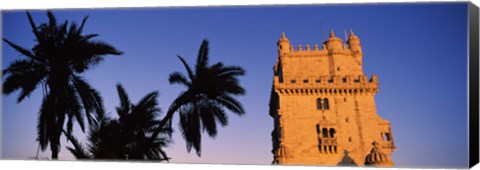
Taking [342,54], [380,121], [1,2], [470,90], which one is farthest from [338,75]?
[1,2]

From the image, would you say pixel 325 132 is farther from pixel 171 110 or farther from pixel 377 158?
pixel 171 110

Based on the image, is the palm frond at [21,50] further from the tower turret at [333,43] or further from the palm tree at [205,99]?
the tower turret at [333,43]

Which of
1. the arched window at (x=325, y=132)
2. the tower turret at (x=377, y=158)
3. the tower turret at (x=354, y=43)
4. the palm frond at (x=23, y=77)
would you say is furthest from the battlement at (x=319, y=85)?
the palm frond at (x=23, y=77)

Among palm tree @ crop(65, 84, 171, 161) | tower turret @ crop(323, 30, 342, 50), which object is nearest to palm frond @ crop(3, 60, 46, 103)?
palm tree @ crop(65, 84, 171, 161)

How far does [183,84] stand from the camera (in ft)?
68.8

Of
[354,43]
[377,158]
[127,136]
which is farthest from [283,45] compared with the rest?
[127,136]

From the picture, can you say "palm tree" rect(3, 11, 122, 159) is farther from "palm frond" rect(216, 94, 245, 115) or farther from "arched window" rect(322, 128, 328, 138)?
"arched window" rect(322, 128, 328, 138)

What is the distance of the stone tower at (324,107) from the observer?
885 inches

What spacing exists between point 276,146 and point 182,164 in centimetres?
401

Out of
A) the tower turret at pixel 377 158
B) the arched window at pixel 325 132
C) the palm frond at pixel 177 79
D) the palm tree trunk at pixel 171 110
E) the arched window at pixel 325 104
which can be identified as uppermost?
the palm frond at pixel 177 79

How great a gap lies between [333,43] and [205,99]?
16.9 feet

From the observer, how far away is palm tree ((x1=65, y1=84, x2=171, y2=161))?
68.1ft

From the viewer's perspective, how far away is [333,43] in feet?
74.5

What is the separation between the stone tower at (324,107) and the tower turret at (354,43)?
8.7 inches
